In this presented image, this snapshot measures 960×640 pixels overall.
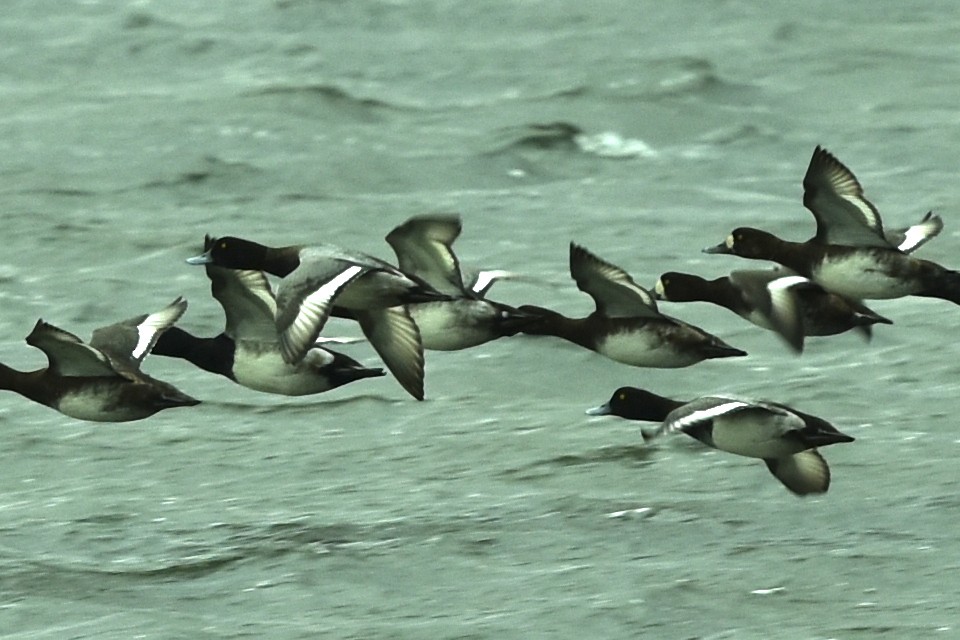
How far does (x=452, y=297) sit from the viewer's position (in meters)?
12.6

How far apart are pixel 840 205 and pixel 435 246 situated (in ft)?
7.31

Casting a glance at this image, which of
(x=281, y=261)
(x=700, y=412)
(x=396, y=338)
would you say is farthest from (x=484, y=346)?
(x=700, y=412)

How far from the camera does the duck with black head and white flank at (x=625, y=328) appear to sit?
512 inches

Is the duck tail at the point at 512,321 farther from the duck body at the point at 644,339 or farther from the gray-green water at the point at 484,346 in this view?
the gray-green water at the point at 484,346

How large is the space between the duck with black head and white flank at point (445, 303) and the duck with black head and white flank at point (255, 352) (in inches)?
18.5

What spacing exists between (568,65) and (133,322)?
15.0 metres

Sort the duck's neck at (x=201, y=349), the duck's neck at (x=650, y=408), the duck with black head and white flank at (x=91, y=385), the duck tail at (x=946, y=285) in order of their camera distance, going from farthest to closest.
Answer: the duck's neck at (x=650, y=408) → the duck's neck at (x=201, y=349) → the duck tail at (x=946, y=285) → the duck with black head and white flank at (x=91, y=385)

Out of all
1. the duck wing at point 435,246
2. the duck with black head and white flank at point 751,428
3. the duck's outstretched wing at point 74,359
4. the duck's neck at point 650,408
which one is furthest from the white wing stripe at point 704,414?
the duck's outstretched wing at point 74,359

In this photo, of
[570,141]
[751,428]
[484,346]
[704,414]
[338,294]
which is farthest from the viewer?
[570,141]

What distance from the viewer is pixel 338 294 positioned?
11812mm

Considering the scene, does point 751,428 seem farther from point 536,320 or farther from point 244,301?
point 244,301

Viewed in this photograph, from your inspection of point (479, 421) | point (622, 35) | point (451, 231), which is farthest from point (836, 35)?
point (451, 231)

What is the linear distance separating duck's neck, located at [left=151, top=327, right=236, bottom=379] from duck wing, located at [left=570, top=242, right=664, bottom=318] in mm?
1961

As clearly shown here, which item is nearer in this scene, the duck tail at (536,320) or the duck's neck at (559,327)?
the duck tail at (536,320)
